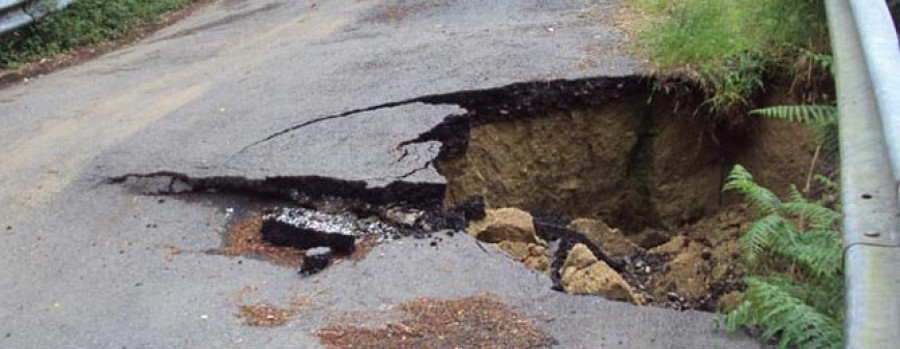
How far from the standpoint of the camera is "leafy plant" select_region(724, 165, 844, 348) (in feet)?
10.4

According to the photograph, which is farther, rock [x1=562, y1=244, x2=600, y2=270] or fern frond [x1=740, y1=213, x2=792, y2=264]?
rock [x1=562, y1=244, x2=600, y2=270]

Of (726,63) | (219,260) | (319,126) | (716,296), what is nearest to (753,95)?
(726,63)

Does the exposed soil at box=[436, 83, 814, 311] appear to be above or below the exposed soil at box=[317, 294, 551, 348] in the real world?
below

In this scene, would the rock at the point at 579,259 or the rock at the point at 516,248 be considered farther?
the rock at the point at 516,248

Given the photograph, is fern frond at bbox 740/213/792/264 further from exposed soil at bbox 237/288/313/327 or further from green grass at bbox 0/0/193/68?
green grass at bbox 0/0/193/68

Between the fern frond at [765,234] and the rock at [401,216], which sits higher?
the fern frond at [765,234]

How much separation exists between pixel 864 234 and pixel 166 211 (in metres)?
4.37

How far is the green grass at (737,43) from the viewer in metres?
6.00

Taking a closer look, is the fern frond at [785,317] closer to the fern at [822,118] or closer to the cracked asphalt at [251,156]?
the cracked asphalt at [251,156]

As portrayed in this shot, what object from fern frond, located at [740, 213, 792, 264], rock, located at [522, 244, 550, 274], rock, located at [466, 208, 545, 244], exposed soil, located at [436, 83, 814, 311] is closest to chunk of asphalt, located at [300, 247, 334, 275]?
rock, located at [466, 208, 545, 244]

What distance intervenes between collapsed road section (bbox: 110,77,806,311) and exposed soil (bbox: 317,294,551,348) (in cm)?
55

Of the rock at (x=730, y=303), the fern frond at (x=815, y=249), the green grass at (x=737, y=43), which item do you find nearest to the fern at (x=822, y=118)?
the fern frond at (x=815, y=249)

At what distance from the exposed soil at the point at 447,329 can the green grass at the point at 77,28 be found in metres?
7.50

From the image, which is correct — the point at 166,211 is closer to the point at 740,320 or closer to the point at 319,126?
the point at 319,126
